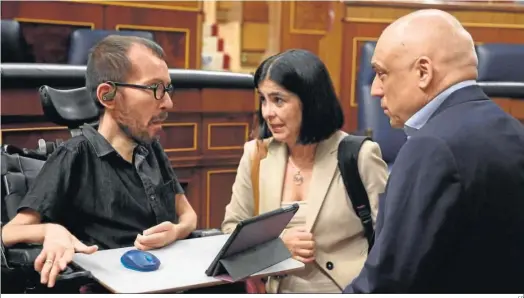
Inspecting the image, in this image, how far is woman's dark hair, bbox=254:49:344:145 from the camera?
1.63 meters

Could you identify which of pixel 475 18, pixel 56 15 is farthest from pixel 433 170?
pixel 475 18

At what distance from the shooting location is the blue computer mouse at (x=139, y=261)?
122 cm

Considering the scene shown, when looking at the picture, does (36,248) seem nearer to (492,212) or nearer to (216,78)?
(492,212)

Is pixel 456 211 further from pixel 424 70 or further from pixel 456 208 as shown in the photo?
pixel 424 70

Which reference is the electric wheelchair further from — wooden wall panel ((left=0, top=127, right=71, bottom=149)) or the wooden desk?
wooden wall panel ((left=0, top=127, right=71, bottom=149))

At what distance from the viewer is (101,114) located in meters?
1.50

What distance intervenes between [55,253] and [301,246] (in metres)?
0.61

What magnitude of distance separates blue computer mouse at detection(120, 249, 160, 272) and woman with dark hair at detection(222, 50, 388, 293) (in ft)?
1.51

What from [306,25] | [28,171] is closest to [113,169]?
[28,171]

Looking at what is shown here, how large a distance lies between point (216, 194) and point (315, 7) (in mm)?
2334

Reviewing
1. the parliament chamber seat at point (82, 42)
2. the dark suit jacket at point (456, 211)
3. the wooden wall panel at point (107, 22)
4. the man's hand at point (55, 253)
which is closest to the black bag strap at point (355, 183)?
the dark suit jacket at point (456, 211)

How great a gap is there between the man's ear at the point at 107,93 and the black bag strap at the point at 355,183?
58cm

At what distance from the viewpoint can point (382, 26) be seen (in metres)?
4.10

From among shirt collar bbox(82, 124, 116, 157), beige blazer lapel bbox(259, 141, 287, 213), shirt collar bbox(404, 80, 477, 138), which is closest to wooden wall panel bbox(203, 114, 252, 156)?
beige blazer lapel bbox(259, 141, 287, 213)
